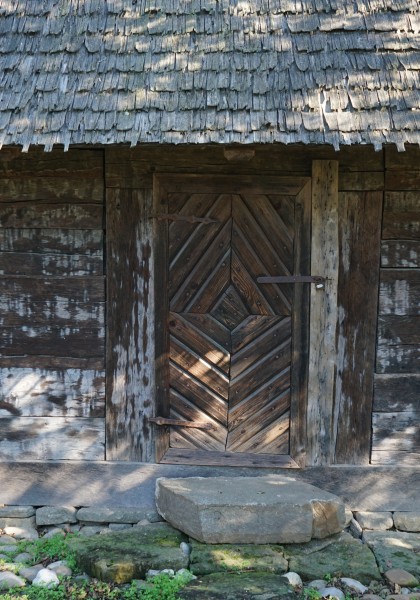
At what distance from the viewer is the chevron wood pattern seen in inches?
191

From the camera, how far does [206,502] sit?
4434mm

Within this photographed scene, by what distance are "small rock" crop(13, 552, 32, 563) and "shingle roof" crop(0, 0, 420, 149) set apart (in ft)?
9.03

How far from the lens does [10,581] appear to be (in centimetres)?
409

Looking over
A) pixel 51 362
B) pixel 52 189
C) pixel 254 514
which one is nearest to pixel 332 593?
pixel 254 514

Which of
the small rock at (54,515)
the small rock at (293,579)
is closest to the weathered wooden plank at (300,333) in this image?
the small rock at (293,579)

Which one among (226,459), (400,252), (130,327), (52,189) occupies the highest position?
(52,189)

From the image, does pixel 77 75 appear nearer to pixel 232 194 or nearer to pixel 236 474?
pixel 232 194

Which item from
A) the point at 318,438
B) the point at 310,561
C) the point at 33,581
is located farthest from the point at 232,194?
the point at 33,581

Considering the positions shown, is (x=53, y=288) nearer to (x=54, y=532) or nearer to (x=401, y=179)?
(x=54, y=532)

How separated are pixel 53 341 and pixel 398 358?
258 cm

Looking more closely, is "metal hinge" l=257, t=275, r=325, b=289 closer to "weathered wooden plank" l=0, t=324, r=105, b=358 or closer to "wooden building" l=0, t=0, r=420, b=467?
"wooden building" l=0, t=0, r=420, b=467

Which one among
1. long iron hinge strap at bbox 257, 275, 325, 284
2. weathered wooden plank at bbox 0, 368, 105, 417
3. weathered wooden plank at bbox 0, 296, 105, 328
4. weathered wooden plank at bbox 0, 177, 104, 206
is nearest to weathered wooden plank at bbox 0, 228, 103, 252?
weathered wooden plank at bbox 0, 177, 104, 206

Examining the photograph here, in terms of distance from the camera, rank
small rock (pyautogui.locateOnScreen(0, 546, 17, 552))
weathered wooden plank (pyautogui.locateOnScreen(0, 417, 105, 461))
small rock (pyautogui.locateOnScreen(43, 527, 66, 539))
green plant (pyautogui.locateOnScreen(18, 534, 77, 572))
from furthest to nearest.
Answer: weathered wooden plank (pyautogui.locateOnScreen(0, 417, 105, 461)) → small rock (pyautogui.locateOnScreen(43, 527, 66, 539)) → small rock (pyautogui.locateOnScreen(0, 546, 17, 552)) → green plant (pyautogui.locateOnScreen(18, 534, 77, 572))

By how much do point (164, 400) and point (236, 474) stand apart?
0.78 metres
